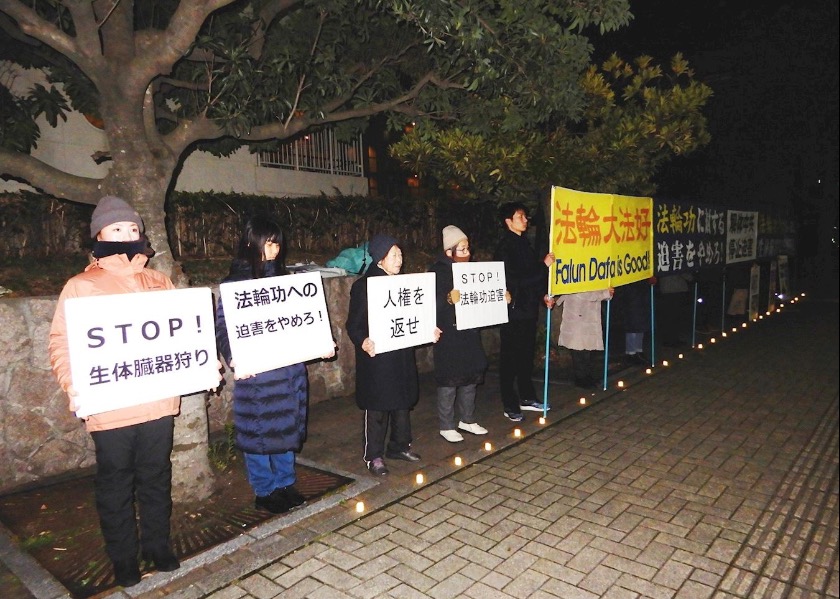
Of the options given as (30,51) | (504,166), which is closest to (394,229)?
(504,166)

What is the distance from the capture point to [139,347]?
3.39m

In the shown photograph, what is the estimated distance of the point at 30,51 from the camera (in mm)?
5762

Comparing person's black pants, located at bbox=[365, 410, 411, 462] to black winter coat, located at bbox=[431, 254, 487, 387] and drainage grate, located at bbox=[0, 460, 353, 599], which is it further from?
black winter coat, located at bbox=[431, 254, 487, 387]

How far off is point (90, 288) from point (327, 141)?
10096 millimetres

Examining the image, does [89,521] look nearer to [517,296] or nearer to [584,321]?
[517,296]

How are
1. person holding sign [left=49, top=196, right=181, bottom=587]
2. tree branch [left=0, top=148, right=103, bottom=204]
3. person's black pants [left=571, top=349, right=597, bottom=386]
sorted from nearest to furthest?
person holding sign [left=49, top=196, right=181, bottom=587] < tree branch [left=0, top=148, right=103, bottom=204] < person's black pants [left=571, top=349, right=597, bottom=386]

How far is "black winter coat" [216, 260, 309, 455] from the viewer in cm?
407

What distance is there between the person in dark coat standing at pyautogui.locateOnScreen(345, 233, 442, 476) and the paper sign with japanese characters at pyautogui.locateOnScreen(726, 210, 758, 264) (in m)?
8.59

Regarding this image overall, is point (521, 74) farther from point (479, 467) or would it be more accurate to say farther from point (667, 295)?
point (667, 295)

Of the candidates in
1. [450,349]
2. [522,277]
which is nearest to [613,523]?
[450,349]

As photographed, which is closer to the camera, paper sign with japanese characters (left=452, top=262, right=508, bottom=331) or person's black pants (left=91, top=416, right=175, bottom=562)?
person's black pants (left=91, top=416, right=175, bottom=562)

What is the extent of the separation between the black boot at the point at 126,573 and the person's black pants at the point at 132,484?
0.03 meters

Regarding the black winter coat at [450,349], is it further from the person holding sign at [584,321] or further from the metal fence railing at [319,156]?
the metal fence railing at [319,156]

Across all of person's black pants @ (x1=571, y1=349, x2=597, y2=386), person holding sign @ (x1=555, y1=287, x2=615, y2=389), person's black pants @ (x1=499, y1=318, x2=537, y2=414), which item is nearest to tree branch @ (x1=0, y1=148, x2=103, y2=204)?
person's black pants @ (x1=499, y1=318, x2=537, y2=414)
